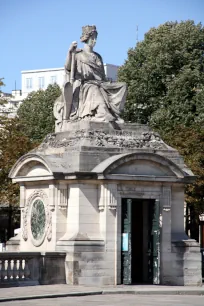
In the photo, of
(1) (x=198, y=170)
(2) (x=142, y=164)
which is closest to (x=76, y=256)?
(2) (x=142, y=164)

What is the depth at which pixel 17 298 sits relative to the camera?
25.1m

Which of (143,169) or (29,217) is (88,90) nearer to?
(143,169)

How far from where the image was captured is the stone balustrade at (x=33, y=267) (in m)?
28.8

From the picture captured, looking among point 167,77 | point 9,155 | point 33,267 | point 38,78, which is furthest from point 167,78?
point 38,78

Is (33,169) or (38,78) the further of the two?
(38,78)

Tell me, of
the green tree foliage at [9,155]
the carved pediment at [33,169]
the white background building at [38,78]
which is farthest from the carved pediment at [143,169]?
the white background building at [38,78]

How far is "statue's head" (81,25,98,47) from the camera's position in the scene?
3189 cm

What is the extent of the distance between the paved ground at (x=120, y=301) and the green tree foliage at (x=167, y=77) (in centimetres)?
3132

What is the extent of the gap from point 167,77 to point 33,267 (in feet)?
106

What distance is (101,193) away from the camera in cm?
2977

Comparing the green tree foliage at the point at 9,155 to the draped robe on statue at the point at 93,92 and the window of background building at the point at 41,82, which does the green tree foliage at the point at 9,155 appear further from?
the window of background building at the point at 41,82

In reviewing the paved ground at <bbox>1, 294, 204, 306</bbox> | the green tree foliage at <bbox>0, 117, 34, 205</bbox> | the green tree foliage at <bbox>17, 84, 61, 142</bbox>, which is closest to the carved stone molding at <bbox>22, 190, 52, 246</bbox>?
the paved ground at <bbox>1, 294, 204, 306</bbox>

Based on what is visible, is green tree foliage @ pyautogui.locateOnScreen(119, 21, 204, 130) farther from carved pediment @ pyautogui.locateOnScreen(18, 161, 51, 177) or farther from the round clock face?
the round clock face

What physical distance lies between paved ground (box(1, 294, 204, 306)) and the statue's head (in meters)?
8.53
